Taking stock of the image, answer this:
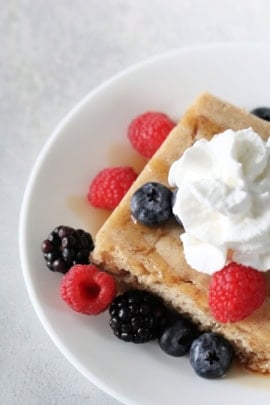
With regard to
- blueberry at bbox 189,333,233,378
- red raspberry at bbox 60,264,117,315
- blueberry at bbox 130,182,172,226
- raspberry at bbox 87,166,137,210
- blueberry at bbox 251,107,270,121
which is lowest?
red raspberry at bbox 60,264,117,315

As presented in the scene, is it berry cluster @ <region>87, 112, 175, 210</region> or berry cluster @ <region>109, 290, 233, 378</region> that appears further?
berry cluster @ <region>87, 112, 175, 210</region>

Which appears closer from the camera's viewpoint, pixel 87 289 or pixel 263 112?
pixel 87 289

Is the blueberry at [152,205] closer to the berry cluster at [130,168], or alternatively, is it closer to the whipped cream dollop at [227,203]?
the whipped cream dollop at [227,203]

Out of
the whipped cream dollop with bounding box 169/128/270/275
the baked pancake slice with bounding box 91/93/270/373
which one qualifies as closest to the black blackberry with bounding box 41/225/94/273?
the baked pancake slice with bounding box 91/93/270/373

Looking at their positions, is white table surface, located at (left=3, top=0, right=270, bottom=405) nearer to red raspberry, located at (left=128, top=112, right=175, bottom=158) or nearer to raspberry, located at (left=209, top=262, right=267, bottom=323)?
red raspberry, located at (left=128, top=112, right=175, bottom=158)

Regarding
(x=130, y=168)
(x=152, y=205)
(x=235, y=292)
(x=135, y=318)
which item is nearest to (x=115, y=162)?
(x=130, y=168)

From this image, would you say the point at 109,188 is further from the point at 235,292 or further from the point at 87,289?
the point at 235,292

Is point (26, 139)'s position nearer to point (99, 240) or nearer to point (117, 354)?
point (99, 240)
